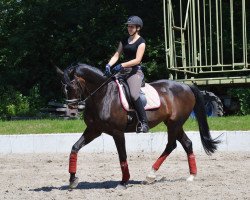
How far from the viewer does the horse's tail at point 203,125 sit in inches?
418

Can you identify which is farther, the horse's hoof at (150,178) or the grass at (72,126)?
the grass at (72,126)

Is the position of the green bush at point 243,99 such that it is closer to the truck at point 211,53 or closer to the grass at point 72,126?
the truck at point 211,53

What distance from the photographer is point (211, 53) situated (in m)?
18.4

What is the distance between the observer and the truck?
1795cm

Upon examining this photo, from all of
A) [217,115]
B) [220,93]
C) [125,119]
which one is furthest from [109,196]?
[220,93]

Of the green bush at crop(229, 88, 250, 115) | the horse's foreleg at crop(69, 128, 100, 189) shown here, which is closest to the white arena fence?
the horse's foreleg at crop(69, 128, 100, 189)

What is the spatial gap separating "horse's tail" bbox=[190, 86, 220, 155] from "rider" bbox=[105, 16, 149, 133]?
127cm

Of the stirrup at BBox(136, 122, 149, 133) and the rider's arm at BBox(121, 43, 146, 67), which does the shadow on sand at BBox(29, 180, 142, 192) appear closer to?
the stirrup at BBox(136, 122, 149, 133)

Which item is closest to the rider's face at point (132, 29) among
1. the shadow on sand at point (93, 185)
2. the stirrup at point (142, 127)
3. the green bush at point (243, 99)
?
the stirrup at point (142, 127)

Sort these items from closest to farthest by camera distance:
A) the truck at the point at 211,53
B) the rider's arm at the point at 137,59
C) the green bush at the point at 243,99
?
the rider's arm at the point at 137,59 → the truck at the point at 211,53 → the green bush at the point at 243,99

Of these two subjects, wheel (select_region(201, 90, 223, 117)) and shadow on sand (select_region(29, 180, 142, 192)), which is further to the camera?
wheel (select_region(201, 90, 223, 117))

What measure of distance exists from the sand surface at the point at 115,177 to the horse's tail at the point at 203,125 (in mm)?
393

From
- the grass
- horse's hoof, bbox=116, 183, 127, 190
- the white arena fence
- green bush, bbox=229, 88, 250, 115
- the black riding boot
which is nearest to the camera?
horse's hoof, bbox=116, 183, 127, 190

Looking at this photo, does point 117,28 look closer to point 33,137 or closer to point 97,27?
point 97,27
